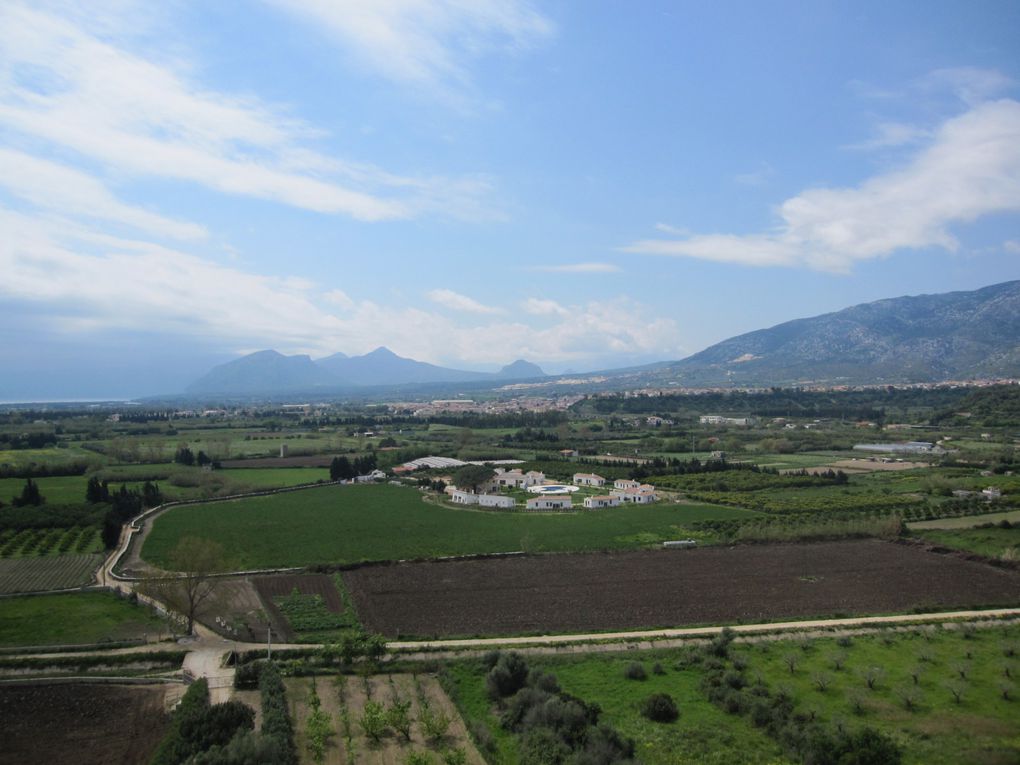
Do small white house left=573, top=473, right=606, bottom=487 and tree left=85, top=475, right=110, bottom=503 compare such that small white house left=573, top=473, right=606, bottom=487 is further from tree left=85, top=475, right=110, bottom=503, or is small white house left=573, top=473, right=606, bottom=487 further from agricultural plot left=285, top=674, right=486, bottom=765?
agricultural plot left=285, top=674, right=486, bottom=765

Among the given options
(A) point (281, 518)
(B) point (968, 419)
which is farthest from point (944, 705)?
(B) point (968, 419)

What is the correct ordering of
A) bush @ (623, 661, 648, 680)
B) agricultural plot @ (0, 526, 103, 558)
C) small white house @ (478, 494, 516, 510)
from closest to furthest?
bush @ (623, 661, 648, 680) < agricultural plot @ (0, 526, 103, 558) < small white house @ (478, 494, 516, 510)

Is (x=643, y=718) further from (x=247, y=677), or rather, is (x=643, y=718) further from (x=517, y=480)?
(x=517, y=480)

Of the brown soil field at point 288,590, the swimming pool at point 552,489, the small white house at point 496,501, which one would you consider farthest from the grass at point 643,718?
the swimming pool at point 552,489

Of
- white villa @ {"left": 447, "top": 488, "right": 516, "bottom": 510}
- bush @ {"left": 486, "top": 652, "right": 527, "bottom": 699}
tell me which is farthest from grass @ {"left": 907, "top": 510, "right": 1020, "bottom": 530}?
bush @ {"left": 486, "top": 652, "right": 527, "bottom": 699}

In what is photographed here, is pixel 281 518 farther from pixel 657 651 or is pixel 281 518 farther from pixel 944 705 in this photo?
pixel 944 705

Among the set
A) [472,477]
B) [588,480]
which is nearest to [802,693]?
[472,477]
